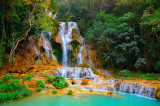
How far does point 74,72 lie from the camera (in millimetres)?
12664

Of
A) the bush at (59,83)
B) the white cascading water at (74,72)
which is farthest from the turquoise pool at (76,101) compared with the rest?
the white cascading water at (74,72)

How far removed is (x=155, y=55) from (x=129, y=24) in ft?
16.5

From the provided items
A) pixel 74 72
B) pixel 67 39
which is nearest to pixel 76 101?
pixel 74 72

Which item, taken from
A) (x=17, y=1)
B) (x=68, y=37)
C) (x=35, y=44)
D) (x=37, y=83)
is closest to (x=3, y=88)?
(x=37, y=83)

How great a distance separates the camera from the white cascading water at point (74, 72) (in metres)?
12.1

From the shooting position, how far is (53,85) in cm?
855

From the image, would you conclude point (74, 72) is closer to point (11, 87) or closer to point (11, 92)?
point (11, 87)

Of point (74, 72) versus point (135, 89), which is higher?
point (74, 72)

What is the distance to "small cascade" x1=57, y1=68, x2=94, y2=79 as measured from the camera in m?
12.1

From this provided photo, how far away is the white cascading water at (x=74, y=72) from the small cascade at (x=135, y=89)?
451 centimetres

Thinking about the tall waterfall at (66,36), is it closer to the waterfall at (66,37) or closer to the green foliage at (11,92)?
the waterfall at (66,37)

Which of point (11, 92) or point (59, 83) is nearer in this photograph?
point (11, 92)

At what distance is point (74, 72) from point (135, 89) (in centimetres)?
626

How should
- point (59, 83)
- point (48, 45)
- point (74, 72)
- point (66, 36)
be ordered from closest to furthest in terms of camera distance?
1. point (59, 83)
2. point (74, 72)
3. point (48, 45)
4. point (66, 36)
